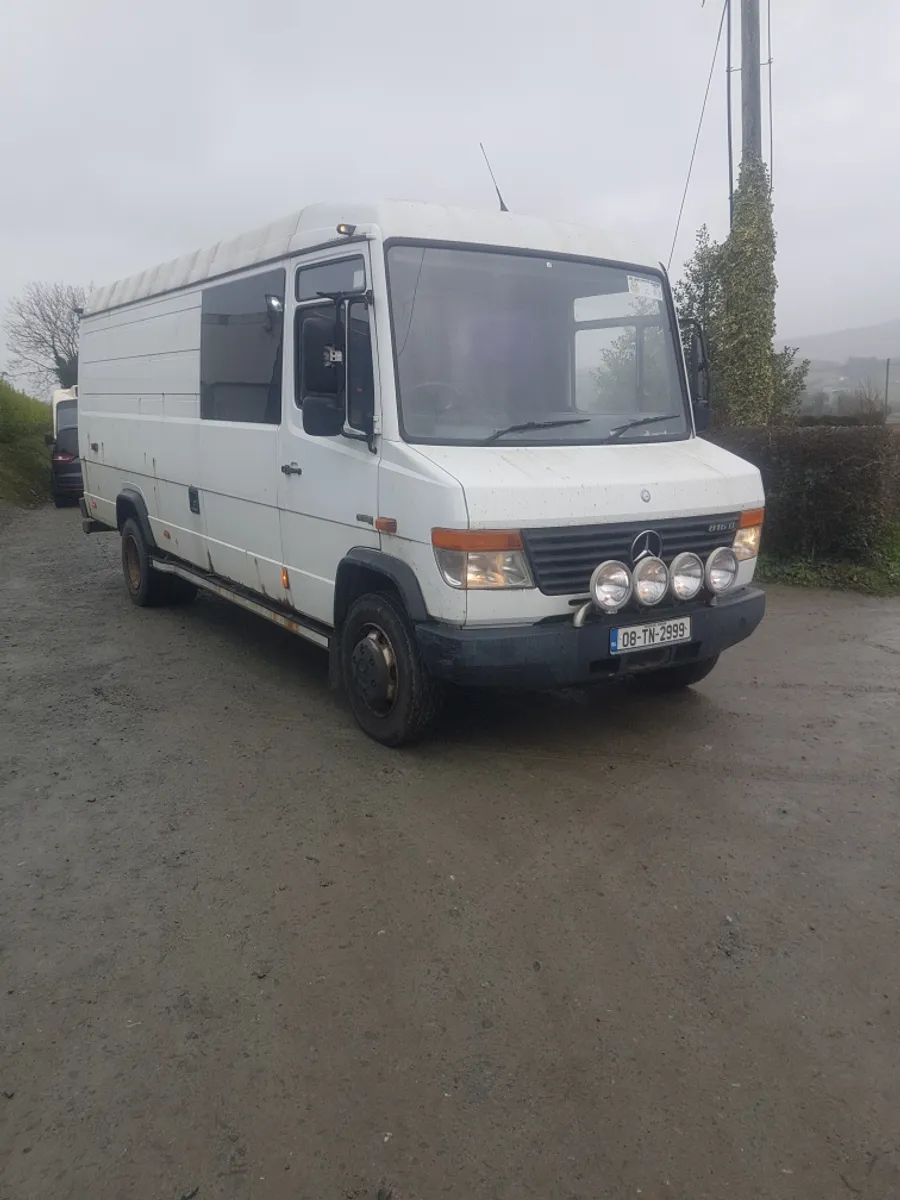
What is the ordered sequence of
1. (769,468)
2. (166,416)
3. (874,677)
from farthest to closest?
(769,468) → (166,416) → (874,677)

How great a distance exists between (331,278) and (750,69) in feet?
27.0

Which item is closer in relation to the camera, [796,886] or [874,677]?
[796,886]

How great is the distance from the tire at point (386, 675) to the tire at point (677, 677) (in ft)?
5.70

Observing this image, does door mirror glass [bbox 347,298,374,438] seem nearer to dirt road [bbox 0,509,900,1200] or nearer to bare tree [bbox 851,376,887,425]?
dirt road [bbox 0,509,900,1200]

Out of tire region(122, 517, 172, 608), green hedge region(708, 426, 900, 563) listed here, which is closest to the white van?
tire region(122, 517, 172, 608)

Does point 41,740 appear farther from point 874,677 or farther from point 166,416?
point 874,677

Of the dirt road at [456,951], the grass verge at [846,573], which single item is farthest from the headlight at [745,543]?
the grass verge at [846,573]

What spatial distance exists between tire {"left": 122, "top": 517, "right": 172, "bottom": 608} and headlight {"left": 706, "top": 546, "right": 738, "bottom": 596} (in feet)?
17.3

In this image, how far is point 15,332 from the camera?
4897cm

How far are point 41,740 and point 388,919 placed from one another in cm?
293

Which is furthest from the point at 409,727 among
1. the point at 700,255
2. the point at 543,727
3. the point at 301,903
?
the point at 700,255

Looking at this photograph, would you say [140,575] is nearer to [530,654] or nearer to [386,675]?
[386,675]

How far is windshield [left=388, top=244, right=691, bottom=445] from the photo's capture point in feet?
16.9

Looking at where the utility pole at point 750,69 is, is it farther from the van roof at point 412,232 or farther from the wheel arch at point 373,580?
the wheel arch at point 373,580
